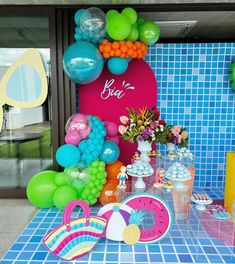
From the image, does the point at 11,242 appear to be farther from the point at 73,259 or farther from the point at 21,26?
the point at 21,26

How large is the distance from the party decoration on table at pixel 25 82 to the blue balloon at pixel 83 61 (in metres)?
0.65

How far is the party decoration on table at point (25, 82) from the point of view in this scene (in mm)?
3062

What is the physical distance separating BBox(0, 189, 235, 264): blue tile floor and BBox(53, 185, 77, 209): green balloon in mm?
307

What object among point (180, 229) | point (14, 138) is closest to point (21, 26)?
point (14, 138)

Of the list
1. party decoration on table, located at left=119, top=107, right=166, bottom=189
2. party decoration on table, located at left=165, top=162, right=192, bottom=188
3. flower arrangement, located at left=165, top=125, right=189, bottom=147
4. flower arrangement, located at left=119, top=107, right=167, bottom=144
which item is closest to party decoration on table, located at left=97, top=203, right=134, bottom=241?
party decoration on table, located at left=119, top=107, right=166, bottom=189

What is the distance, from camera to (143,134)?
90.0 inches

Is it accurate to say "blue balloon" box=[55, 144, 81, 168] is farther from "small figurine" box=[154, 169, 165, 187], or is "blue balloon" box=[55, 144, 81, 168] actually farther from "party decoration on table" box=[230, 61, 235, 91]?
"party decoration on table" box=[230, 61, 235, 91]

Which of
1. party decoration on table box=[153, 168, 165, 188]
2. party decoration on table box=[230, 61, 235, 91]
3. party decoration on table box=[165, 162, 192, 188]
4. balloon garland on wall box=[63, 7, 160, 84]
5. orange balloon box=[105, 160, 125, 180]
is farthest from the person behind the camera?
party decoration on table box=[230, 61, 235, 91]

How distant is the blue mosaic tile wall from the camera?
3.12 meters

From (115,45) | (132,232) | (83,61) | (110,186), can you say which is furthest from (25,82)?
(132,232)

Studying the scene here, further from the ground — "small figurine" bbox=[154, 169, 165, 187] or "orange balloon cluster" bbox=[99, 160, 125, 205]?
"small figurine" bbox=[154, 169, 165, 187]

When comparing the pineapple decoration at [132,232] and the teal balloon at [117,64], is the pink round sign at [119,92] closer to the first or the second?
the teal balloon at [117,64]

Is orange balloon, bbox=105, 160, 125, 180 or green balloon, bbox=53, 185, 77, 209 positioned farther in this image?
orange balloon, bbox=105, 160, 125, 180

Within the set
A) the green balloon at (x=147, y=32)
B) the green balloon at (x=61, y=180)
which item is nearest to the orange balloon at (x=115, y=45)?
the green balloon at (x=147, y=32)
